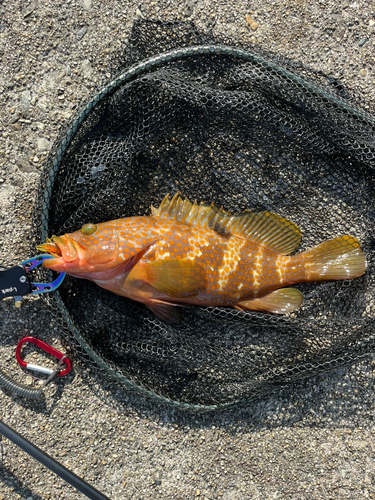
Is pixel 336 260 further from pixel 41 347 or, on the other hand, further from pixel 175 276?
pixel 41 347

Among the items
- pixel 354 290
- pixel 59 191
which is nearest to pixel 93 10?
pixel 59 191

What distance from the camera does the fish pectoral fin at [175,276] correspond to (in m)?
2.58

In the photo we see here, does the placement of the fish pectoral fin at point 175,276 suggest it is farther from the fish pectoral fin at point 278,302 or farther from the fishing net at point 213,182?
the fish pectoral fin at point 278,302

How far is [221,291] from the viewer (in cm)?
272

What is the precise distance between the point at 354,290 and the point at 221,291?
1013 millimetres

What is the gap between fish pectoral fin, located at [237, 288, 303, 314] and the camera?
2.82 m

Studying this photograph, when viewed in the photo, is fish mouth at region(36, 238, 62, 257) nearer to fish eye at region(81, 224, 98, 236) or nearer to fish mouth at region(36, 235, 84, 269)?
fish mouth at region(36, 235, 84, 269)

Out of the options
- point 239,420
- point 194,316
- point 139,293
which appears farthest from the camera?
point 239,420

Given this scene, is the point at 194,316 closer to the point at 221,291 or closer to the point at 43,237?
the point at 221,291

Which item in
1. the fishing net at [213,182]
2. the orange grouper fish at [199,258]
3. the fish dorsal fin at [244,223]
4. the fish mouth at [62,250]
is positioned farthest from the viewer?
the fish dorsal fin at [244,223]

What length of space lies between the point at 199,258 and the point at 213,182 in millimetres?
625

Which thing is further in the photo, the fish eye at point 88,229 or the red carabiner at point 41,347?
the red carabiner at point 41,347

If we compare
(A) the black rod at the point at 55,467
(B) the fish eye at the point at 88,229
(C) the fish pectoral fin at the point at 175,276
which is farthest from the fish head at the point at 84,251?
(A) the black rod at the point at 55,467

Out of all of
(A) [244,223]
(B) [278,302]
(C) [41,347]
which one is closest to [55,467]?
(C) [41,347]
